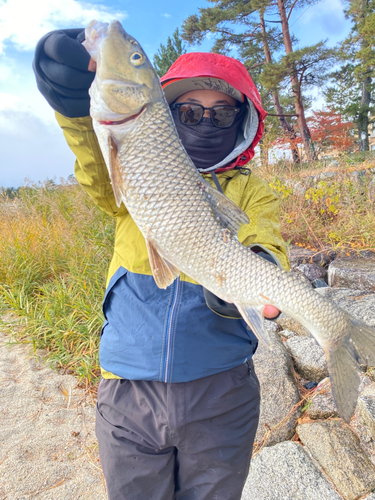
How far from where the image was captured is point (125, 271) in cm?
170

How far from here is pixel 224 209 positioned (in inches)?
59.1

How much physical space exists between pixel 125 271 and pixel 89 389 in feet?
7.08

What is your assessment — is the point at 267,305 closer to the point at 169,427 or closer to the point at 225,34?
the point at 169,427

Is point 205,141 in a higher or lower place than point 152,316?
higher

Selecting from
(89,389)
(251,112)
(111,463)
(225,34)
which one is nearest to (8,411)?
(89,389)

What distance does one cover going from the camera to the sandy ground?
2402 millimetres

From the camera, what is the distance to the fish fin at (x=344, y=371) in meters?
1.48

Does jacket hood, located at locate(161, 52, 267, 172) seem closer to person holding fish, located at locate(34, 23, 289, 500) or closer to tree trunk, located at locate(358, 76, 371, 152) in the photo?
person holding fish, located at locate(34, 23, 289, 500)

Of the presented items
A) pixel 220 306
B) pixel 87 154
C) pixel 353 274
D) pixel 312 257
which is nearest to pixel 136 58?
pixel 87 154

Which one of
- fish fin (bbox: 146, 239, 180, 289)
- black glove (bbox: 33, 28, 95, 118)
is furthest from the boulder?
black glove (bbox: 33, 28, 95, 118)

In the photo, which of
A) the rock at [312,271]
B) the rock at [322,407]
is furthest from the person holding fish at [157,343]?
the rock at [312,271]

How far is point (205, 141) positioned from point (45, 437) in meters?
2.75

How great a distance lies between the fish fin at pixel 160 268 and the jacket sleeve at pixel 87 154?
474mm

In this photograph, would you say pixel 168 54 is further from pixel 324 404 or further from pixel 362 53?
pixel 324 404
